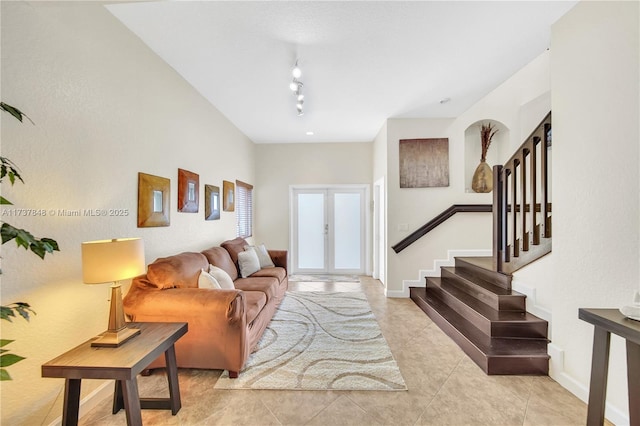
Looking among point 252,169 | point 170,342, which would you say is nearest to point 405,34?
point 170,342

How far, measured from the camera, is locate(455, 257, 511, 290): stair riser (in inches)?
114

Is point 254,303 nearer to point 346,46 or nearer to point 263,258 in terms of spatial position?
point 263,258

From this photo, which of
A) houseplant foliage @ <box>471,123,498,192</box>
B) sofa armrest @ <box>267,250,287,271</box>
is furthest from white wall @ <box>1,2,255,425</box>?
houseplant foliage @ <box>471,123,498,192</box>

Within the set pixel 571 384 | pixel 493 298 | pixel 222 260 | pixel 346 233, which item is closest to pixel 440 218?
pixel 493 298

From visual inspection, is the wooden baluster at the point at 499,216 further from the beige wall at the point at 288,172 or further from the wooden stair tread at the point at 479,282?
the beige wall at the point at 288,172

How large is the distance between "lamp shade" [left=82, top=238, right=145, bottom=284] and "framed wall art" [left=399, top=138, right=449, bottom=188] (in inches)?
147

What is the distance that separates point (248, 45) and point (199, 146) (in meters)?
1.53

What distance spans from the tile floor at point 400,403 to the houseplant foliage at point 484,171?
2.96m

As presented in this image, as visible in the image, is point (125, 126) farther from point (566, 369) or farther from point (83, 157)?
point (566, 369)

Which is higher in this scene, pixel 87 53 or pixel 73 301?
pixel 87 53

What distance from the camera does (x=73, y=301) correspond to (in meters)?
1.75

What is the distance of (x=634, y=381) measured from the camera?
54.1 inches

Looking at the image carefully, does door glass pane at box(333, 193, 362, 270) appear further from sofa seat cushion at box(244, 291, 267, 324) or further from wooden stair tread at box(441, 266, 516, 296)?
sofa seat cushion at box(244, 291, 267, 324)

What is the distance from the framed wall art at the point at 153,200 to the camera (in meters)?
2.36
